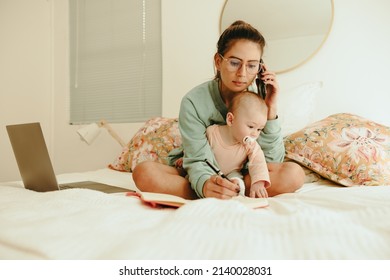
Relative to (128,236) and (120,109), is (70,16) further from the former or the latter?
(128,236)

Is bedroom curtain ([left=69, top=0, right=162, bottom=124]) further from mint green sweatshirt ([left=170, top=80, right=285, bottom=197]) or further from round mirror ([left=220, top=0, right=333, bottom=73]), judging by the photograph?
mint green sweatshirt ([left=170, top=80, right=285, bottom=197])

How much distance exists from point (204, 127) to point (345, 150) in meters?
0.52

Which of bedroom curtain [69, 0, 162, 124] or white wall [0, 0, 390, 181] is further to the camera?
bedroom curtain [69, 0, 162, 124]

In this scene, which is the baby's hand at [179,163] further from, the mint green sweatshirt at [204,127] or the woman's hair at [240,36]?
the woman's hair at [240,36]

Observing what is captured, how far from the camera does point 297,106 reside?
64.1 inches

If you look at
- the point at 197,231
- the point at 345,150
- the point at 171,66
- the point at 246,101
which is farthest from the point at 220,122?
the point at 171,66

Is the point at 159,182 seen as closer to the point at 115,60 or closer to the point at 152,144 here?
the point at 152,144

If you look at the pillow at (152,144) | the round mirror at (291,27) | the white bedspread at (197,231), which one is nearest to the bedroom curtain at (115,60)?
the pillow at (152,144)

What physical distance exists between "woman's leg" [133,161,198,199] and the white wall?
1.02m

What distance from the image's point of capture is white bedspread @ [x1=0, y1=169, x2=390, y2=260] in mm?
421

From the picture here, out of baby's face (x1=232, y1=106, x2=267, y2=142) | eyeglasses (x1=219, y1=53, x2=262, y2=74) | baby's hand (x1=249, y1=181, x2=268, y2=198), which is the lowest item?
baby's hand (x1=249, y1=181, x2=268, y2=198)

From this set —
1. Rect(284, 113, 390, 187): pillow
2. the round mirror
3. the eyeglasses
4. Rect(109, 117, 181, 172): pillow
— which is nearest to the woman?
→ the eyeglasses

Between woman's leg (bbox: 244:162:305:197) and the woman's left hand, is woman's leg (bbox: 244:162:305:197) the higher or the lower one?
the lower one
